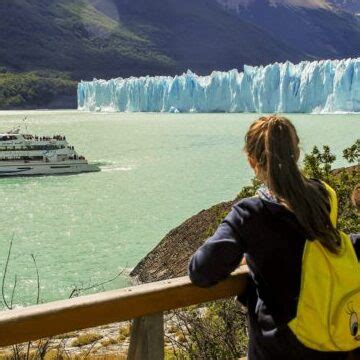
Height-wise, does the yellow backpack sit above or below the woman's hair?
below

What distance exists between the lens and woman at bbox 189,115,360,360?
1.90m

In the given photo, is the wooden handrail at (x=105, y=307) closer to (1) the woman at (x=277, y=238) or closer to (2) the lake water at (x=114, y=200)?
(1) the woman at (x=277, y=238)

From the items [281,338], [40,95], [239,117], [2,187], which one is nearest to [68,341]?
[281,338]

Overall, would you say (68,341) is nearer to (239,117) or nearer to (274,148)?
(274,148)

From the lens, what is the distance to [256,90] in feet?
220

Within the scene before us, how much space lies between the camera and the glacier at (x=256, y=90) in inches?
2366

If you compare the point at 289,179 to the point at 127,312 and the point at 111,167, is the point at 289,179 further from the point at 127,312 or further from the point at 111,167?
the point at 111,167

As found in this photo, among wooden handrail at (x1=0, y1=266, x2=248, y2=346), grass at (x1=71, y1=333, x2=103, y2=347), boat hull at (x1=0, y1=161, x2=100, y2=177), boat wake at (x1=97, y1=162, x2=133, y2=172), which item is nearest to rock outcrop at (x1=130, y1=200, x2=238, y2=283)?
grass at (x1=71, y1=333, x2=103, y2=347)

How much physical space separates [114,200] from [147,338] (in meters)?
23.2

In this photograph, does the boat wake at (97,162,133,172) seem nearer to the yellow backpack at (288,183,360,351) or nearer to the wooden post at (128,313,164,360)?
the wooden post at (128,313,164,360)

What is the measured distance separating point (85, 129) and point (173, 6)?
137 meters

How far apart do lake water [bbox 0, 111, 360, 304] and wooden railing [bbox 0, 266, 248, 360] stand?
0.62m

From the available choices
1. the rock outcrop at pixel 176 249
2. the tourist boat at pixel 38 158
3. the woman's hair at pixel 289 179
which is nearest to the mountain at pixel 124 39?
the tourist boat at pixel 38 158

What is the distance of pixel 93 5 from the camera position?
199125 millimetres
